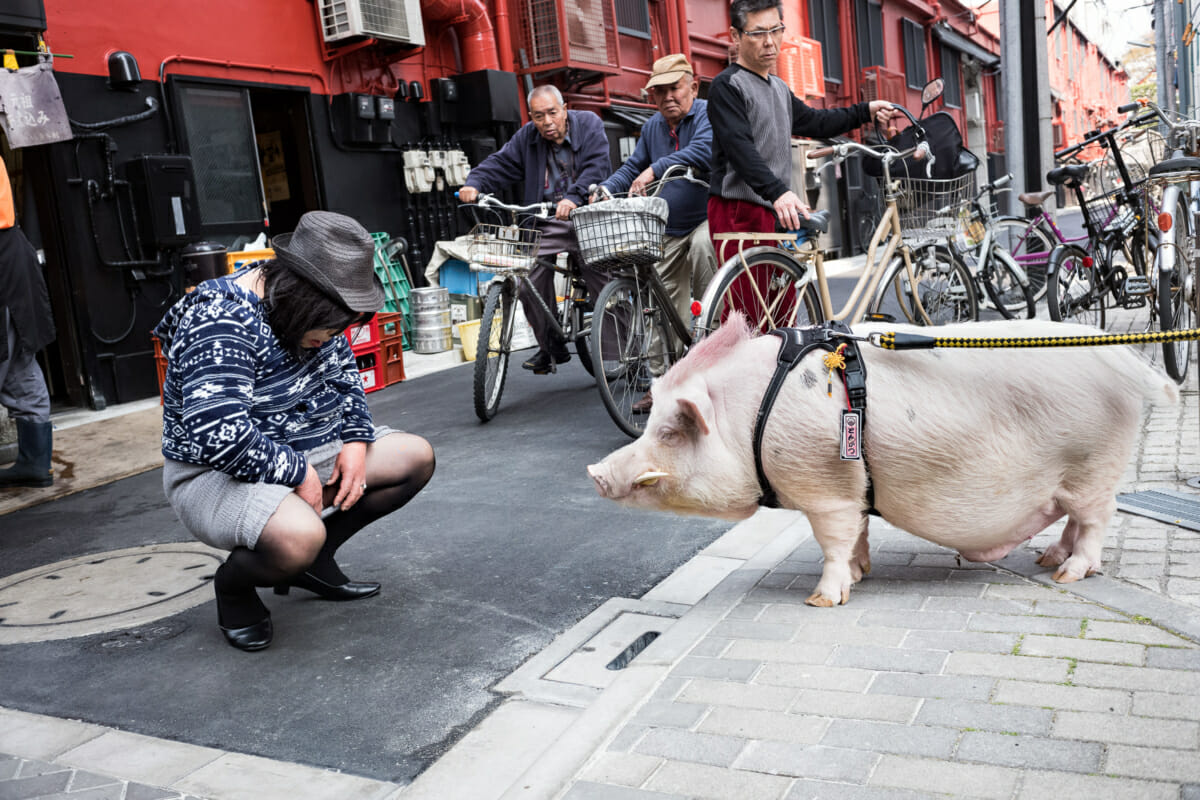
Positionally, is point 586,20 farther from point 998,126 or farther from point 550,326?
point 998,126

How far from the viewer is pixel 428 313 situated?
9.82m

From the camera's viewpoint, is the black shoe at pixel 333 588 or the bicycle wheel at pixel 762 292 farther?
the bicycle wheel at pixel 762 292

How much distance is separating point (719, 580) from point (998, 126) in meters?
36.2

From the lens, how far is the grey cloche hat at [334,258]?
9.43 feet

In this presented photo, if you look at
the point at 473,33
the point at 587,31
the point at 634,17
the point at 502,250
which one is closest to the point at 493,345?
the point at 502,250

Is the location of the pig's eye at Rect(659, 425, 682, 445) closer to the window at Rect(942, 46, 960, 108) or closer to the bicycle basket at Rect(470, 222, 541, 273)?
the bicycle basket at Rect(470, 222, 541, 273)

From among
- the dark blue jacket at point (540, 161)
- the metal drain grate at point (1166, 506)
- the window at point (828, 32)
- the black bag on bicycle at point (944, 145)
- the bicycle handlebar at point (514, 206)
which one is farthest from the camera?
the window at point (828, 32)

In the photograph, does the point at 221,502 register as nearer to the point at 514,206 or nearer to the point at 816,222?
the point at 816,222

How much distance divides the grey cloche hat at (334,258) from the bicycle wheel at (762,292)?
7.11ft

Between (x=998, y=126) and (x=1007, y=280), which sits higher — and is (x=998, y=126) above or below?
above

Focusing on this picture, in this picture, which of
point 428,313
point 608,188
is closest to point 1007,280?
point 608,188

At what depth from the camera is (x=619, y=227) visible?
16.8 feet

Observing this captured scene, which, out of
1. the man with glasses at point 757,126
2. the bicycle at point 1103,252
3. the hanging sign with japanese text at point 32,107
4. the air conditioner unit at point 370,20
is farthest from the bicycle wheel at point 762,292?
the air conditioner unit at point 370,20

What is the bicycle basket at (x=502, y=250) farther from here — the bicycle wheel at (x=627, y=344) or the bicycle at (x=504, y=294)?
the bicycle wheel at (x=627, y=344)
